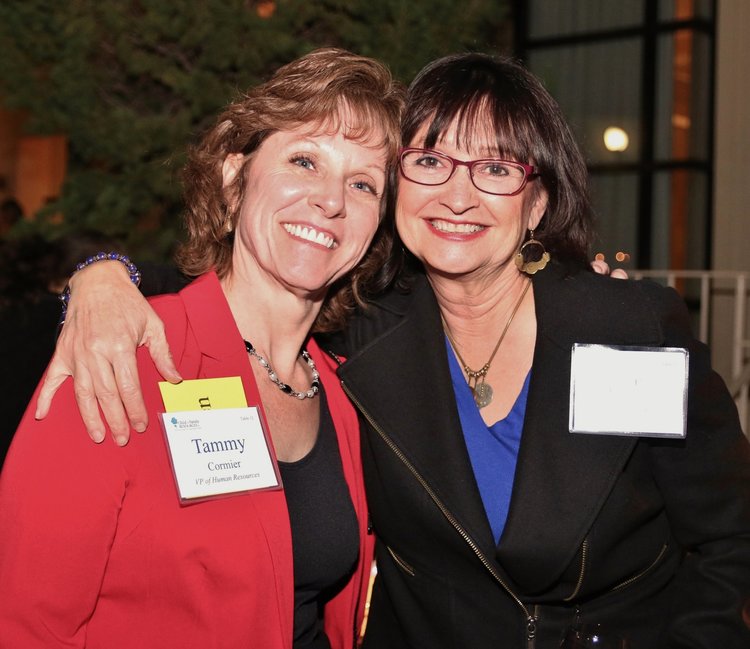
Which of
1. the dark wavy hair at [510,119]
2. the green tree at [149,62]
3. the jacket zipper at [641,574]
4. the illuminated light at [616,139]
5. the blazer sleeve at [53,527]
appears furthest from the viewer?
the illuminated light at [616,139]

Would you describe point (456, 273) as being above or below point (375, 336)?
above

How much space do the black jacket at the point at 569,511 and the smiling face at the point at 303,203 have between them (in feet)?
1.11

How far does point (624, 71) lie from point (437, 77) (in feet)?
19.7

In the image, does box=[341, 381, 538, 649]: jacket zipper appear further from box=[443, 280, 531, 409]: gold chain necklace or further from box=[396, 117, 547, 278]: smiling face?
box=[396, 117, 547, 278]: smiling face

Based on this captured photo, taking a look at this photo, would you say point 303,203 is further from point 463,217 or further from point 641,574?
point 641,574

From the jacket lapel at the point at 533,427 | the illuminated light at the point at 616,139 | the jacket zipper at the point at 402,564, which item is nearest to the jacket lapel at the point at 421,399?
the jacket lapel at the point at 533,427

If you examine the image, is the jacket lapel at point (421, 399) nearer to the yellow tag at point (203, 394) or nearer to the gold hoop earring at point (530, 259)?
the gold hoop earring at point (530, 259)

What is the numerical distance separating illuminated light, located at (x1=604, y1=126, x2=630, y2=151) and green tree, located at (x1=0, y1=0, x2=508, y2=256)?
3.42 m

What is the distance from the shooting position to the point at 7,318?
3355 mm

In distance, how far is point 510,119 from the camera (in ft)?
6.97

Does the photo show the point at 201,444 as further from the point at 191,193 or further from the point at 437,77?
the point at 437,77

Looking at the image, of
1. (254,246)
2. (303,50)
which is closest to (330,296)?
(254,246)

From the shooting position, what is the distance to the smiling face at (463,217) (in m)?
2.11

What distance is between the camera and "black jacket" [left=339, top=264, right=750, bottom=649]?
6.35ft
